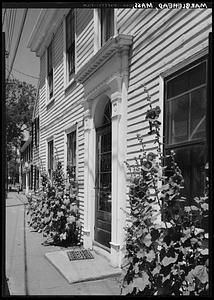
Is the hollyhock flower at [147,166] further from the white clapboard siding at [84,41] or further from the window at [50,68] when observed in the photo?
the white clapboard siding at [84,41]

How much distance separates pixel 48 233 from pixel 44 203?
90cm

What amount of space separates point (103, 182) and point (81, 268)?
64.2 inches

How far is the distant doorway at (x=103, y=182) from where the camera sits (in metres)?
5.43

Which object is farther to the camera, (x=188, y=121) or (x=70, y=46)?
(x=70, y=46)

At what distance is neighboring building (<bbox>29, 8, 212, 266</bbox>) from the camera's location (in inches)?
131

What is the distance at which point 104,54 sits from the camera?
4977mm

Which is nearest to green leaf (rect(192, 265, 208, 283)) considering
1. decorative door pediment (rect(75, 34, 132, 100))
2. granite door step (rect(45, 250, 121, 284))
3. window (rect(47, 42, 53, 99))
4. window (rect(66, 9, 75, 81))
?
granite door step (rect(45, 250, 121, 284))

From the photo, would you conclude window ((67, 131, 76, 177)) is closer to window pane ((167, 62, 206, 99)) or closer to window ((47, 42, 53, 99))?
window ((47, 42, 53, 99))

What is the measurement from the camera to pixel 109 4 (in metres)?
3.12

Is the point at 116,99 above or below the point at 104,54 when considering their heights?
below

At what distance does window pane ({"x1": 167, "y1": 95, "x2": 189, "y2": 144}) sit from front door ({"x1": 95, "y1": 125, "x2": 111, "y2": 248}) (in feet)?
6.29

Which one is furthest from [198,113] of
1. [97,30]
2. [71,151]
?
[71,151]

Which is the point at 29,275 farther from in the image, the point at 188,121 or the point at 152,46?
the point at 152,46

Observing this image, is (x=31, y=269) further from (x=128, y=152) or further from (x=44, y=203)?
(x=44, y=203)
